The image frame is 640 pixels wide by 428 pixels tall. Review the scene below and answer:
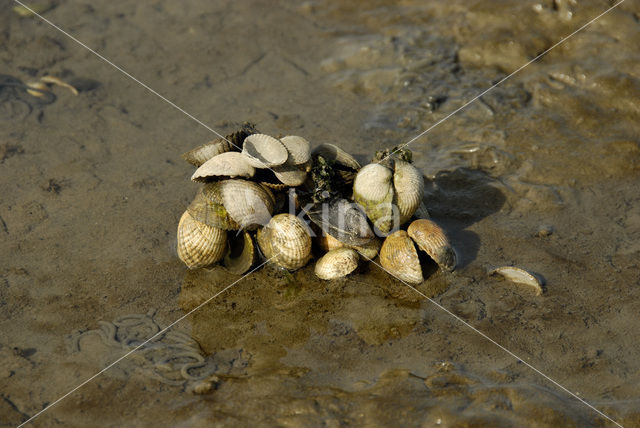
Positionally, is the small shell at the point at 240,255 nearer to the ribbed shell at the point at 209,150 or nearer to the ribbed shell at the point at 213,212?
the ribbed shell at the point at 213,212

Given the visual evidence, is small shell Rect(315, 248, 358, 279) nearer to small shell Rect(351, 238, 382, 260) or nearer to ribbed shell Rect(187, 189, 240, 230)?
small shell Rect(351, 238, 382, 260)

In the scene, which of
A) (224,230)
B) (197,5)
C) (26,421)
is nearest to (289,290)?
(224,230)

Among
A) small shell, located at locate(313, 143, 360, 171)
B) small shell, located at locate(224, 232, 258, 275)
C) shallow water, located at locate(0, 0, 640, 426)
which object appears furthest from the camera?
small shell, located at locate(313, 143, 360, 171)

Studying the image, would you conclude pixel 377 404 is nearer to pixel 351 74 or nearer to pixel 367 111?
pixel 367 111

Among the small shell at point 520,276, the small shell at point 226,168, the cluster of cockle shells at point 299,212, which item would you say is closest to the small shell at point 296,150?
the cluster of cockle shells at point 299,212

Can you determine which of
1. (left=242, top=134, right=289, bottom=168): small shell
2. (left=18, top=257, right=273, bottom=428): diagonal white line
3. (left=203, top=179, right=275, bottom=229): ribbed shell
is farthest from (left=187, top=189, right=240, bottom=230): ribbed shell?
(left=18, top=257, right=273, bottom=428): diagonal white line
